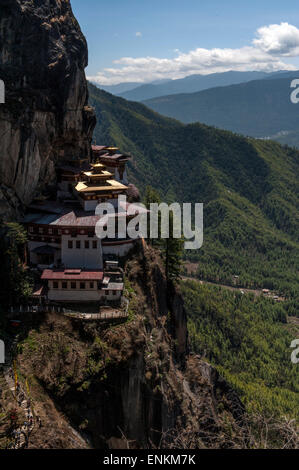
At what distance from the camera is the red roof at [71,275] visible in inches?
1895

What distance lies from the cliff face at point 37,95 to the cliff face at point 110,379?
1920 cm

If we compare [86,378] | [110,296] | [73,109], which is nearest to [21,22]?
[73,109]

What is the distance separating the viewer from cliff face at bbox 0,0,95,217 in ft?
176

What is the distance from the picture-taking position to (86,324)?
4588cm

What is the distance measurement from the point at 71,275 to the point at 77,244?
654 cm

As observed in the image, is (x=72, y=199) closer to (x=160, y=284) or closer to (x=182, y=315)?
(x=160, y=284)

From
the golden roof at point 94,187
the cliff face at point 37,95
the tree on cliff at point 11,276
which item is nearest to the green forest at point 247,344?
the golden roof at point 94,187

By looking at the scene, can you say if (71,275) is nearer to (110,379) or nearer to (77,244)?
(77,244)

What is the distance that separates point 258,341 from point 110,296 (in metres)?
104

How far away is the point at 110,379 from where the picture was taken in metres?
43.5
